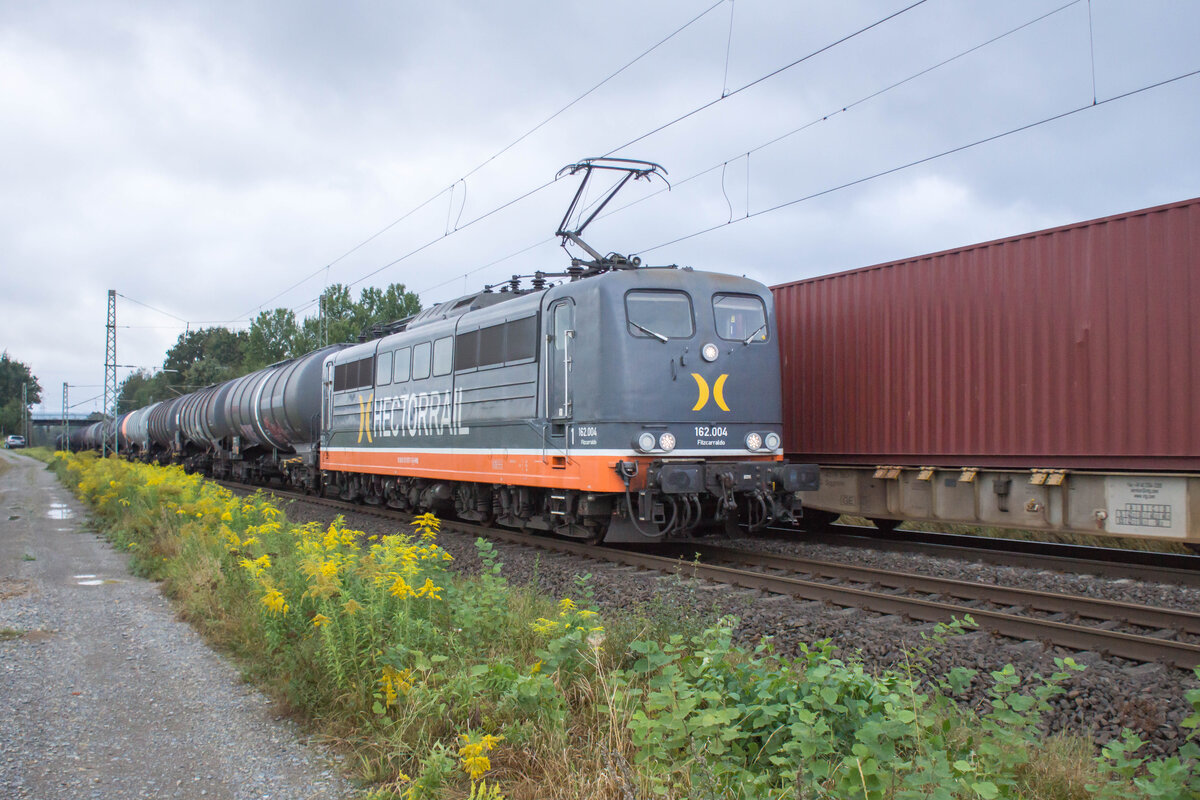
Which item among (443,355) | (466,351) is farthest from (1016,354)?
(443,355)

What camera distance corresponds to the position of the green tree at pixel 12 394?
110938 millimetres

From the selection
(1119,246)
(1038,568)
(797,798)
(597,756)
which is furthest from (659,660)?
(1119,246)

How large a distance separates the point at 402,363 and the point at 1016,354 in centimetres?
936

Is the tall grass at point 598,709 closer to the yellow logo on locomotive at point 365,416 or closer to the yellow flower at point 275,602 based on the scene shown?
the yellow flower at point 275,602

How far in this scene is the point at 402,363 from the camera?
14.3 m

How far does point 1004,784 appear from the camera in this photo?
3.07 metres

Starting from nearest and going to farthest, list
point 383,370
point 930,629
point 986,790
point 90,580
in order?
point 986,790 → point 930,629 → point 90,580 → point 383,370

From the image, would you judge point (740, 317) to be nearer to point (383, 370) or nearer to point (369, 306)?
point (383, 370)

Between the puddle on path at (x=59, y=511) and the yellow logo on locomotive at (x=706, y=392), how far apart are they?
14158 millimetres

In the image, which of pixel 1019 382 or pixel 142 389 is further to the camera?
pixel 142 389

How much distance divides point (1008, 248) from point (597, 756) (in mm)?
8685

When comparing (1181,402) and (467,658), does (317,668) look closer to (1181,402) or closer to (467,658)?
(467,658)

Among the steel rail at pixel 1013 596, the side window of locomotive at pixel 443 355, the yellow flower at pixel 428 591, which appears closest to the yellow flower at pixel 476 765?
the yellow flower at pixel 428 591

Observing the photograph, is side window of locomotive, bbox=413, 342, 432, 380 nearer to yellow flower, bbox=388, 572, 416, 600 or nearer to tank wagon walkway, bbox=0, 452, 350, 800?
tank wagon walkway, bbox=0, 452, 350, 800
